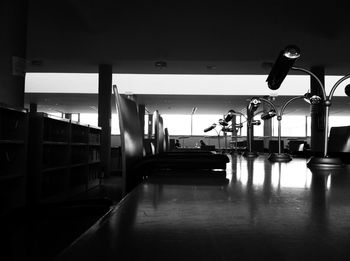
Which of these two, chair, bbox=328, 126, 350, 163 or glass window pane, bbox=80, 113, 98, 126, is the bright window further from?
chair, bbox=328, 126, 350, 163

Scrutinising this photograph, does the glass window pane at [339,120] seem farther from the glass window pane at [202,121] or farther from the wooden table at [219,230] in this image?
the wooden table at [219,230]

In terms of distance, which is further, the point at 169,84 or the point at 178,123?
the point at 178,123

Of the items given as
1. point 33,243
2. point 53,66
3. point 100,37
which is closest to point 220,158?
point 33,243

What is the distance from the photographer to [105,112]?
7.91 m

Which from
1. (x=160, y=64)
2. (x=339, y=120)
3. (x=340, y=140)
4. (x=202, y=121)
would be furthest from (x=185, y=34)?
(x=339, y=120)

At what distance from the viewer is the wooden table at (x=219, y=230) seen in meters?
0.29

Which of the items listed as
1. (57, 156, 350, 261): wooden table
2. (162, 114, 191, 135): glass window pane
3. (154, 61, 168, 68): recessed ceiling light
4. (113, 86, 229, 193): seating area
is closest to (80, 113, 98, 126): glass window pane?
(162, 114, 191, 135): glass window pane

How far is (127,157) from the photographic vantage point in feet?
4.40

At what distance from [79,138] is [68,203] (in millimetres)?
5268

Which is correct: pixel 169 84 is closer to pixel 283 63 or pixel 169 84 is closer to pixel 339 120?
pixel 283 63

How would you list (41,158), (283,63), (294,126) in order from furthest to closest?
(294,126) → (41,158) → (283,63)

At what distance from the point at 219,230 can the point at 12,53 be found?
3.84 meters

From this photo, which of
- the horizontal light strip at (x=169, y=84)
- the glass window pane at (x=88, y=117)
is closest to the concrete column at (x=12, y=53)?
the horizontal light strip at (x=169, y=84)

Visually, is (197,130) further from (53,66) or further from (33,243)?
(33,243)
